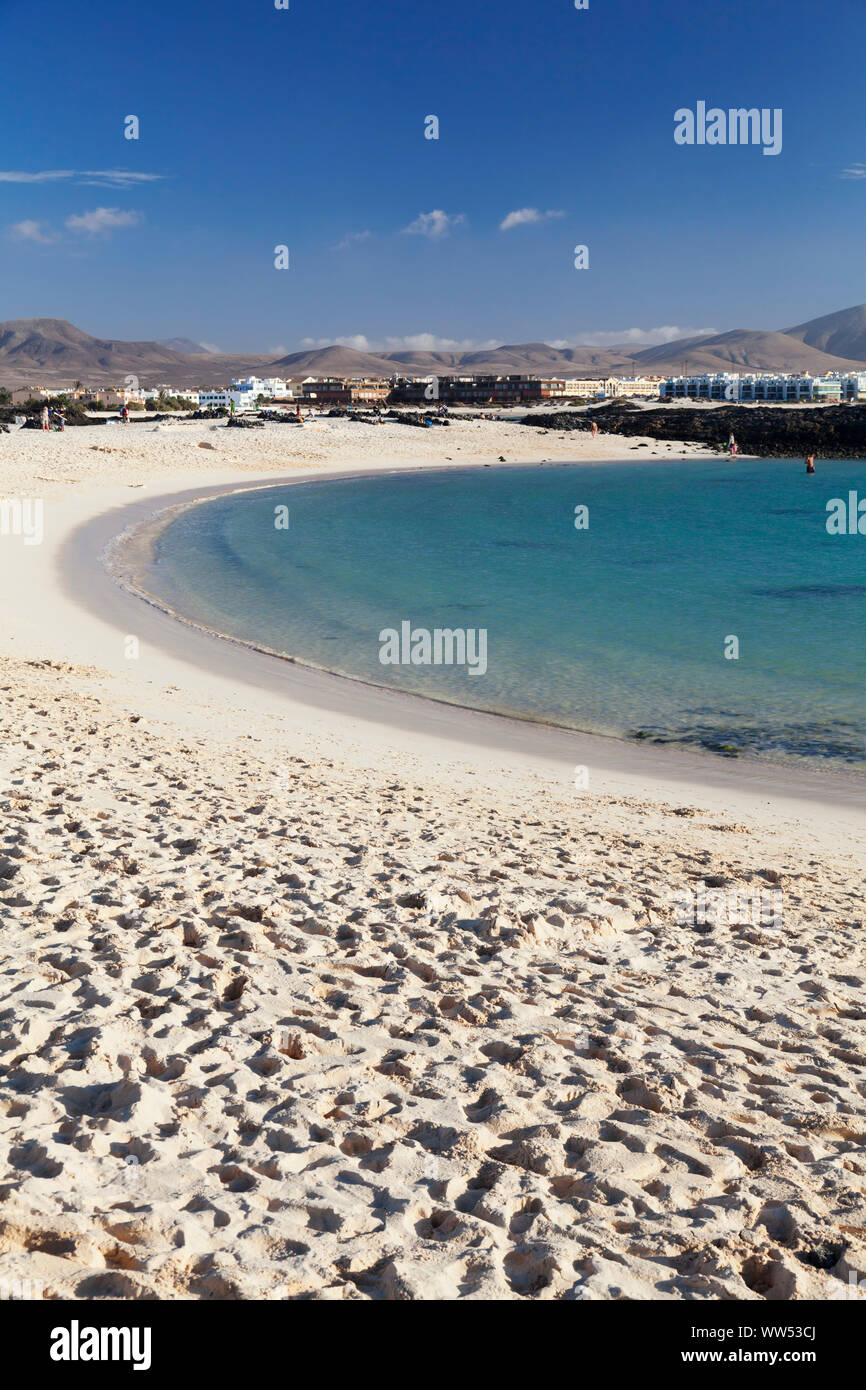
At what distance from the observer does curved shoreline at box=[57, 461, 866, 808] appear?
10.9m

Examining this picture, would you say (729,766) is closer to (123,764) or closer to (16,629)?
(123,764)

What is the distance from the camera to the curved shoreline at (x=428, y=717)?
10922mm

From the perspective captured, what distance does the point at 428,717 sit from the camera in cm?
1330

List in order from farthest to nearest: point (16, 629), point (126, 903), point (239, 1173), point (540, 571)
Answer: point (540, 571)
point (16, 629)
point (126, 903)
point (239, 1173)

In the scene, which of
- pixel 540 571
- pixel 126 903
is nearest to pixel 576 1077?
pixel 126 903

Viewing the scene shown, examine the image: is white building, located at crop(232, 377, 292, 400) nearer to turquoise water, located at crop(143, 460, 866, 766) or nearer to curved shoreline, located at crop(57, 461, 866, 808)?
turquoise water, located at crop(143, 460, 866, 766)

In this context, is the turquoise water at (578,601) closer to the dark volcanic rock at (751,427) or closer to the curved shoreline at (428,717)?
the curved shoreline at (428,717)

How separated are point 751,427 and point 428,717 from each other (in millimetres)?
87602

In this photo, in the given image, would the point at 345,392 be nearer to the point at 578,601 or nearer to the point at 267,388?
the point at 267,388

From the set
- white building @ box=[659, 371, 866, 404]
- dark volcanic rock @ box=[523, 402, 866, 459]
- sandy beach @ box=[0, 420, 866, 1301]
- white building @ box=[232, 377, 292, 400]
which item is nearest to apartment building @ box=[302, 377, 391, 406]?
white building @ box=[232, 377, 292, 400]

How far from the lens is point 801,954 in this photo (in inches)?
247

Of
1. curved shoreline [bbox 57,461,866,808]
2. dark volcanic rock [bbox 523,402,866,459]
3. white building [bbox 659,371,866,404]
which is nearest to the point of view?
curved shoreline [bbox 57,461,866,808]

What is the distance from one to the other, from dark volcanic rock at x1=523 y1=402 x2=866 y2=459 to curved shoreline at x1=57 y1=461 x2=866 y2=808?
7615 centimetres
